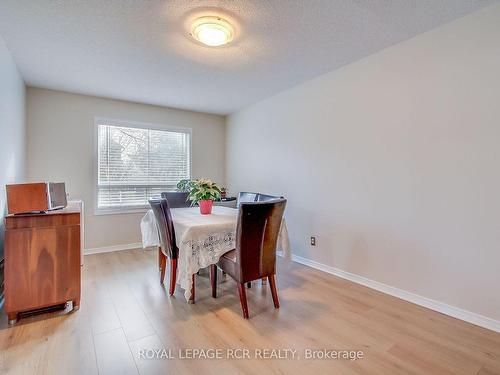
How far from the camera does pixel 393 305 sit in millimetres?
→ 2408

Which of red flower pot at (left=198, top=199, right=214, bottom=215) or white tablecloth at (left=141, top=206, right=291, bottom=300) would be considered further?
red flower pot at (left=198, top=199, right=214, bottom=215)

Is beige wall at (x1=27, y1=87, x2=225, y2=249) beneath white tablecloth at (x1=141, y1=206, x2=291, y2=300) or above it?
above

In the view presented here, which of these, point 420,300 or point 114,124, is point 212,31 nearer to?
point 114,124

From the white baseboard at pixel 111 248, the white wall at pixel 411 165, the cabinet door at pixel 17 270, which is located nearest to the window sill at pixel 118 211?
the white baseboard at pixel 111 248

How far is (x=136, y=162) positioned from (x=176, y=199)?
1.25 meters

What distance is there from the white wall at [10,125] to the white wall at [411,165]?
10.3 ft

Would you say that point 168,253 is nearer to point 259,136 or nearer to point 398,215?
point 398,215

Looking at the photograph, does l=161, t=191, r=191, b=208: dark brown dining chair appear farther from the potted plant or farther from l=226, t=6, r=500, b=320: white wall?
l=226, t=6, r=500, b=320: white wall

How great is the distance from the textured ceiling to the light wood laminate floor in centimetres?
237

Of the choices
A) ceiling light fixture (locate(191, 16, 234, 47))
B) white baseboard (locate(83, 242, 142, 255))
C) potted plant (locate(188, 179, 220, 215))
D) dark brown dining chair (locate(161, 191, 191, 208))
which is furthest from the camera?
white baseboard (locate(83, 242, 142, 255))

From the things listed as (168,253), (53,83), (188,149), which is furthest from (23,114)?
(168,253)

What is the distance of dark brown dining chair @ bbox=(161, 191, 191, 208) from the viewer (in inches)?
144

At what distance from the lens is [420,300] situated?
7.92 ft

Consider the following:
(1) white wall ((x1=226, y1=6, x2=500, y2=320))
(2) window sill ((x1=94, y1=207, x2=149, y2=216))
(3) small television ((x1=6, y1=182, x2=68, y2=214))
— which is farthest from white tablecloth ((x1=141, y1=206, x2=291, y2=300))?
(2) window sill ((x1=94, y1=207, x2=149, y2=216))
